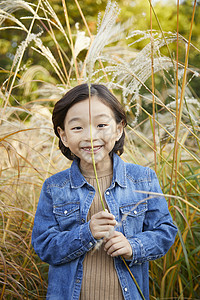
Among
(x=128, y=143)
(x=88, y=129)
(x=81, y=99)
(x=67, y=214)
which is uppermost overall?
(x=128, y=143)

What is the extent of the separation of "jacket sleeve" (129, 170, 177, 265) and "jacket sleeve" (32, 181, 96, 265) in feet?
0.52

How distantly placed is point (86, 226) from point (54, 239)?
0.45 ft

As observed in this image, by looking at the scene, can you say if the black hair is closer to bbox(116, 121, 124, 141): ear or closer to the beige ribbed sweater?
bbox(116, 121, 124, 141): ear

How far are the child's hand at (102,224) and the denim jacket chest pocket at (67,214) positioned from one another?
0.15m

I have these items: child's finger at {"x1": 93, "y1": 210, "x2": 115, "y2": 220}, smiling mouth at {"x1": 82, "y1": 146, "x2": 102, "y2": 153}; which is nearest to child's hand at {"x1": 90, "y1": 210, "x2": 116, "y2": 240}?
child's finger at {"x1": 93, "y1": 210, "x2": 115, "y2": 220}

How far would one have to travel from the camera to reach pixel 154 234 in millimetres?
1280

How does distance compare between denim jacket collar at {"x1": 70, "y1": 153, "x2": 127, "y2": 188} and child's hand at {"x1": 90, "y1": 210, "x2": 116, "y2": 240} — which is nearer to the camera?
child's hand at {"x1": 90, "y1": 210, "x2": 116, "y2": 240}

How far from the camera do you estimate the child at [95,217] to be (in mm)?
1246

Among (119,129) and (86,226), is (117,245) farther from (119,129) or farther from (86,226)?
(119,129)

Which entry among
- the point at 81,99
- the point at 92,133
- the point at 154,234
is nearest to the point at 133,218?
the point at 154,234

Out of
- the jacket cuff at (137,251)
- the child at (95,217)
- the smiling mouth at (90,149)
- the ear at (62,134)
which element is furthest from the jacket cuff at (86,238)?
the ear at (62,134)

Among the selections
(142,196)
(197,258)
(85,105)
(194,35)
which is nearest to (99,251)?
(142,196)

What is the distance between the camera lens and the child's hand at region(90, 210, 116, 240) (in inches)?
44.7

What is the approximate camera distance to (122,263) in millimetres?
1276
